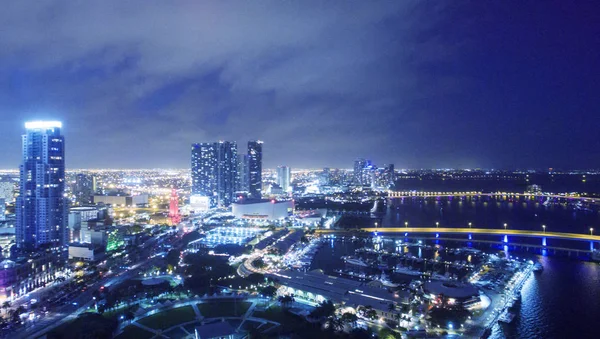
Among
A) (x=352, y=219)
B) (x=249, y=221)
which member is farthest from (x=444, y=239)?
(x=249, y=221)

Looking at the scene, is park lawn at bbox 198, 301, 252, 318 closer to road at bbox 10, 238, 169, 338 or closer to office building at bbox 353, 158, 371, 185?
road at bbox 10, 238, 169, 338

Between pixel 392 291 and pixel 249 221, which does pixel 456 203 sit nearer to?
pixel 249 221

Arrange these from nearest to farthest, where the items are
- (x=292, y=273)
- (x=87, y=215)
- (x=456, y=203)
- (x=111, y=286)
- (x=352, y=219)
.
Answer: (x=111, y=286) → (x=292, y=273) → (x=87, y=215) → (x=352, y=219) → (x=456, y=203)

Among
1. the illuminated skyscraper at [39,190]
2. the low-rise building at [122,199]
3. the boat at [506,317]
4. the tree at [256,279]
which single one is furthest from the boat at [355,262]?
the low-rise building at [122,199]

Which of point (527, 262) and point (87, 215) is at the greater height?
point (87, 215)

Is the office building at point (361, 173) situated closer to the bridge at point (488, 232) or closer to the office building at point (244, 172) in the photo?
the office building at point (244, 172)

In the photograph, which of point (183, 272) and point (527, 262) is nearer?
point (183, 272)

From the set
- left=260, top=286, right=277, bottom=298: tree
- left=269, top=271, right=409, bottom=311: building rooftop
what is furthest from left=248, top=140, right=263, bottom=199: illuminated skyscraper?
left=260, top=286, right=277, bottom=298: tree
